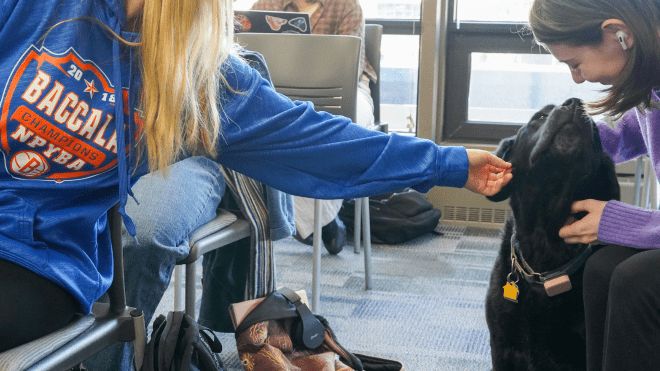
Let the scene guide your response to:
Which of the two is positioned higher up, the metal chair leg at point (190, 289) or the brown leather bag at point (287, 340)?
the metal chair leg at point (190, 289)

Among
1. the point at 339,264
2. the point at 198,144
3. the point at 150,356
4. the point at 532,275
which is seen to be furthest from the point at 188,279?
the point at 339,264

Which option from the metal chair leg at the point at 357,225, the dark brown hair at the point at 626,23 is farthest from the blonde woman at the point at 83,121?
the metal chair leg at the point at 357,225

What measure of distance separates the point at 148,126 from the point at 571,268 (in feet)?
3.04

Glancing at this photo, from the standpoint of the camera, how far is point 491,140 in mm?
3439

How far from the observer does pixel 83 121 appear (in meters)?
0.86

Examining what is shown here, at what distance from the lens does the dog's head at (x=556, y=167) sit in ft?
4.09

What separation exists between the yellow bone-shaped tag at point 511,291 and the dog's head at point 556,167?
5.4 inches

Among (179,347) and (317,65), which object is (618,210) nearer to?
(179,347)

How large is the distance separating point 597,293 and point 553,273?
0.13m

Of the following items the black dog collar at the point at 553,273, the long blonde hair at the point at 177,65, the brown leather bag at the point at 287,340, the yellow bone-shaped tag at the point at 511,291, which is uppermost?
the long blonde hair at the point at 177,65

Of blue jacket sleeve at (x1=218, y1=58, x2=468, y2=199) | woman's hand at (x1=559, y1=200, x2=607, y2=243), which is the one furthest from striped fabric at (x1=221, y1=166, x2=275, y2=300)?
woman's hand at (x1=559, y1=200, x2=607, y2=243)

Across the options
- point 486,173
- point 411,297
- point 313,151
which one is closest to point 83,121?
point 313,151

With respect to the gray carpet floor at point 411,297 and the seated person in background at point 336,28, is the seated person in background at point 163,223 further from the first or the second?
the seated person in background at point 336,28

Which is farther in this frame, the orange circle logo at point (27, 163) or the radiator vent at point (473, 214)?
the radiator vent at point (473, 214)
